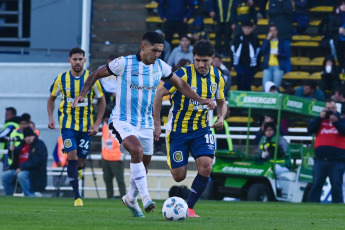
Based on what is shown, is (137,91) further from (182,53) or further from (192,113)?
(182,53)

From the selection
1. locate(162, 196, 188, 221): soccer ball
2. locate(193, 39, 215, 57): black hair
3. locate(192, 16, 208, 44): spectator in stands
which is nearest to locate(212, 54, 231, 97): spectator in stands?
locate(192, 16, 208, 44): spectator in stands

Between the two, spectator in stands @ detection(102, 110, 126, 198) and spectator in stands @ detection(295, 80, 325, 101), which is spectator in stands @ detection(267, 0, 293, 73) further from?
spectator in stands @ detection(102, 110, 126, 198)

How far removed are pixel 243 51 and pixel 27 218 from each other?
1215 centimetres

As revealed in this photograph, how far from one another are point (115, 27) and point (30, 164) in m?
6.90

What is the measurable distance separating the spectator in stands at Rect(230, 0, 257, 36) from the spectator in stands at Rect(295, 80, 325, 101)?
224cm

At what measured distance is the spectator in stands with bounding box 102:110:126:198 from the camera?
19672 mm

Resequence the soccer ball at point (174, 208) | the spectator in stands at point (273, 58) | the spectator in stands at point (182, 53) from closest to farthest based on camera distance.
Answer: the soccer ball at point (174, 208)
the spectator in stands at point (182, 53)
the spectator in stands at point (273, 58)

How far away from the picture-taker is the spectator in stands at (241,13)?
22375 mm

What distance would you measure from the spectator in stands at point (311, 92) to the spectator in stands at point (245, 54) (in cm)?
142

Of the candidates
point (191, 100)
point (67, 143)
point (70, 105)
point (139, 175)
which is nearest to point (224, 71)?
point (70, 105)

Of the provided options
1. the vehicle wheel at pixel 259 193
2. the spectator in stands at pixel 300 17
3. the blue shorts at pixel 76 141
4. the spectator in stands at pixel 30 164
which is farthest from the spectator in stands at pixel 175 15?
the blue shorts at pixel 76 141

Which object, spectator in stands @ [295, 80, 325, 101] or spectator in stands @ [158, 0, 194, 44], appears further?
spectator in stands @ [158, 0, 194, 44]

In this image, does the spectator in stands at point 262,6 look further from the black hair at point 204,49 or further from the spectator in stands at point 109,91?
the black hair at point 204,49

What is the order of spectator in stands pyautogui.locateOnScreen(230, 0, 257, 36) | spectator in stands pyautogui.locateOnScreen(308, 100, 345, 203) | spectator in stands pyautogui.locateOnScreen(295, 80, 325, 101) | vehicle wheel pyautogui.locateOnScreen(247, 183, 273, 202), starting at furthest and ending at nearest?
spectator in stands pyautogui.locateOnScreen(230, 0, 257, 36)
spectator in stands pyautogui.locateOnScreen(295, 80, 325, 101)
vehicle wheel pyautogui.locateOnScreen(247, 183, 273, 202)
spectator in stands pyautogui.locateOnScreen(308, 100, 345, 203)
